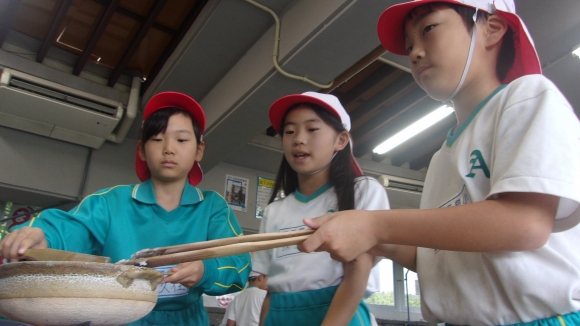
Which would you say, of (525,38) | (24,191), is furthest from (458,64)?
(24,191)

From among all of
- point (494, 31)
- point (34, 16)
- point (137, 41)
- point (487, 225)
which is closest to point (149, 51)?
point (137, 41)

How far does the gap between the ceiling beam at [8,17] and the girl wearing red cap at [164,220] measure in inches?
86.2

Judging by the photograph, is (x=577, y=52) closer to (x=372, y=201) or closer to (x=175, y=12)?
(x=372, y=201)

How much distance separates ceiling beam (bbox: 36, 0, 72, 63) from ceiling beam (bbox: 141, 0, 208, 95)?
0.77 m

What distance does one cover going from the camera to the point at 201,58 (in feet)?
10.5

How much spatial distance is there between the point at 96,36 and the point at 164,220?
241cm

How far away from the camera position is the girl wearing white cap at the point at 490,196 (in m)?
0.59

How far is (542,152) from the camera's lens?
1.93 feet

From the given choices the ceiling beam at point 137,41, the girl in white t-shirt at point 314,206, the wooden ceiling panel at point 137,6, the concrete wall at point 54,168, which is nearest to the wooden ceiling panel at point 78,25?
the wooden ceiling panel at point 137,6

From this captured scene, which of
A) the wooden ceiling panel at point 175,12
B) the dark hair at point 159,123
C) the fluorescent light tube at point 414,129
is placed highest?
the wooden ceiling panel at point 175,12

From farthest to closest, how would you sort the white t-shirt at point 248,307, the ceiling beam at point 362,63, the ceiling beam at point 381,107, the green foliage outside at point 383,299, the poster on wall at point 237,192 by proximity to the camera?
the green foliage outside at point 383,299 → the poster on wall at point 237,192 → the ceiling beam at point 381,107 → the white t-shirt at point 248,307 → the ceiling beam at point 362,63

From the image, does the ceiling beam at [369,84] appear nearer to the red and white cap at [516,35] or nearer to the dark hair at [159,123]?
the dark hair at [159,123]

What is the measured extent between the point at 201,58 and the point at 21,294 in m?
2.86

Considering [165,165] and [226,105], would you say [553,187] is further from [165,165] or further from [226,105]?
[226,105]
